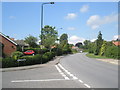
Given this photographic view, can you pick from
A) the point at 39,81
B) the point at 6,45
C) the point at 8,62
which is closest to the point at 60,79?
the point at 39,81

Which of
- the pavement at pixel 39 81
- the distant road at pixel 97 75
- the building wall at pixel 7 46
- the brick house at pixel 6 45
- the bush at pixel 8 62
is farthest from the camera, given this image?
the building wall at pixel 7 46

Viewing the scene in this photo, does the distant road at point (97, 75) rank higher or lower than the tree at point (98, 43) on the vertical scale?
lower

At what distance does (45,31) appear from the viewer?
59.9 meters

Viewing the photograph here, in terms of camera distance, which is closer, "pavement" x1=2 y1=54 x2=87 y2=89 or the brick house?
"pavement" x1=2 y1=54 x2=87 y2=89

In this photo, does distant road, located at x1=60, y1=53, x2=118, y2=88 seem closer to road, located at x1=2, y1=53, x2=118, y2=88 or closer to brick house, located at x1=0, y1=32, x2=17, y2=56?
road, located at x1=2, y1=53, x2=118, y2=88

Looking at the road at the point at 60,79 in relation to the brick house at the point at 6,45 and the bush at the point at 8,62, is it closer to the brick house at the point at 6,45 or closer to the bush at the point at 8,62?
the bush at the point at 8,62

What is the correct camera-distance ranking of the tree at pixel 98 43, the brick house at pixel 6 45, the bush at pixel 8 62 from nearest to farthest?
the bush at pixel 8 62 → the brick house at pixel 6 45 → the tree at pixel 98 43

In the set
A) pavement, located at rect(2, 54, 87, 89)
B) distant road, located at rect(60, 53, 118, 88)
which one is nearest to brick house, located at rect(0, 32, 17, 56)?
distant road, located at rect(60, 53, 118, 88)

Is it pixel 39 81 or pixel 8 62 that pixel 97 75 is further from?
pixel 8 62

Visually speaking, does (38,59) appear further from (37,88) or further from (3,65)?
(37,88)

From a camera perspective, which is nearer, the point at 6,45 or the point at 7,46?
the point at 6,45

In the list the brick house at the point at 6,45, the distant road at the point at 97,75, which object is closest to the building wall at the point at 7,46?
the brick house at the point at 6,45

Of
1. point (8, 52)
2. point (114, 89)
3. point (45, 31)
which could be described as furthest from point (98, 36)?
point (114, 89)

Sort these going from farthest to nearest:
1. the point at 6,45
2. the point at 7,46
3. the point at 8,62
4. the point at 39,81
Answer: the point at 7,46
the point at 6,45
the point at 8,62
the point at 39,81
